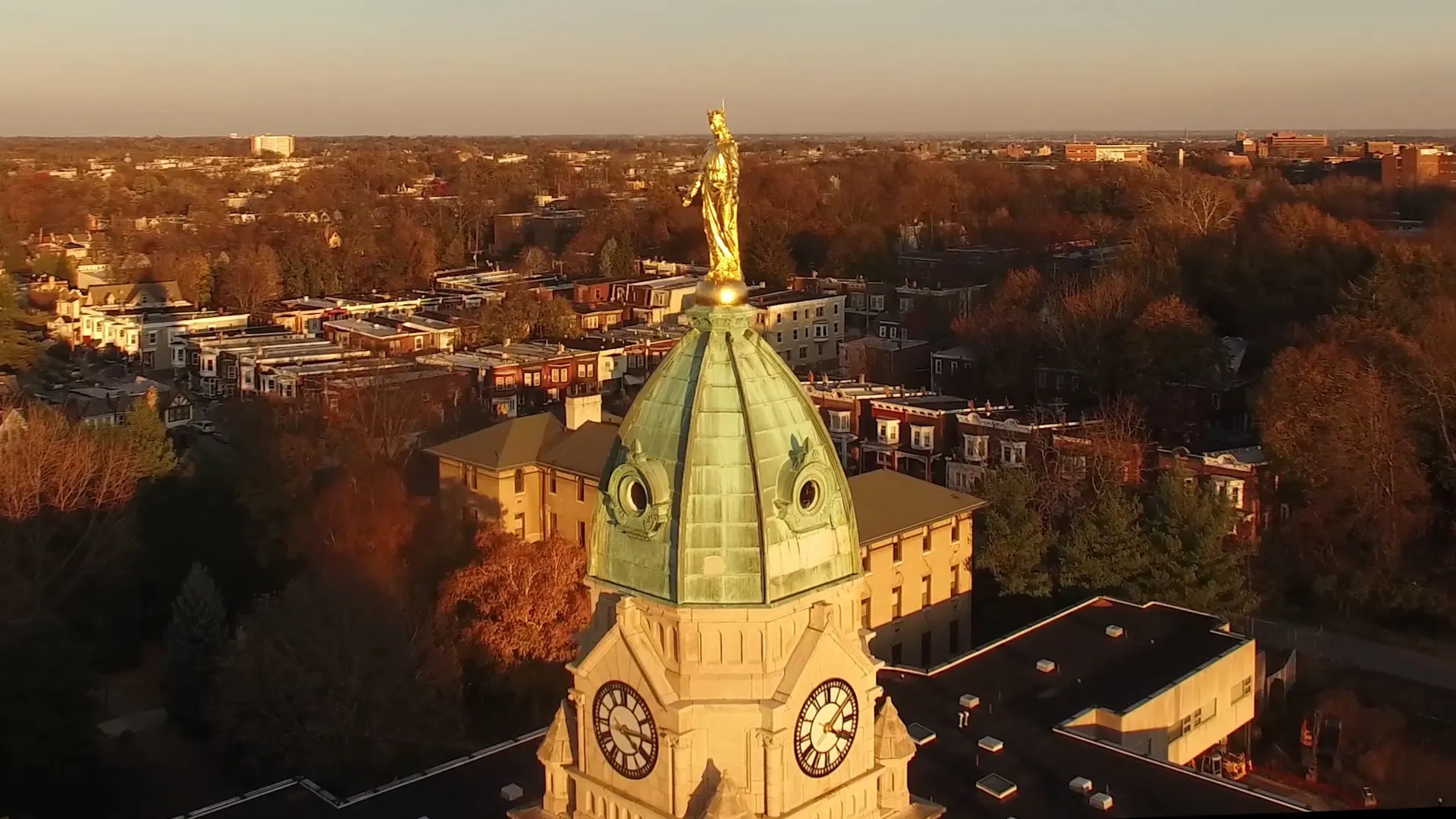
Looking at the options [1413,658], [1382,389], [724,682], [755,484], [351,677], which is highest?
[755,484]

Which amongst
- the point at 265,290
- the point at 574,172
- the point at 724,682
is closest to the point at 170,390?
the point at 265,290

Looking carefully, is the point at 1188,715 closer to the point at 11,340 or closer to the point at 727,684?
the point at 727,684

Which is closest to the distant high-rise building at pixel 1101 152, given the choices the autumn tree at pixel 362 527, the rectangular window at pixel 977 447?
the rectangular window at pixel 977 447

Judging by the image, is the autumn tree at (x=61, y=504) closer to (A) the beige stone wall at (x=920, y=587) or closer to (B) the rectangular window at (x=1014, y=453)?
(A) the beige stone wall at (x=920, y=587)

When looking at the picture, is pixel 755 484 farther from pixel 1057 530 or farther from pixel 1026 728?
pixel 1057 530

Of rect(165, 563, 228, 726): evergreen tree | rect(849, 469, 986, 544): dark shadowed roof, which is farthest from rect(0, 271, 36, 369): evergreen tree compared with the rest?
rect(849, 469, 986, 544): dark shadowed roof

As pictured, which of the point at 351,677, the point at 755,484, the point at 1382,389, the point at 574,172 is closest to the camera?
the point at 755,484

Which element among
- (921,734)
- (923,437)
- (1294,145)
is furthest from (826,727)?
(1294,145)
